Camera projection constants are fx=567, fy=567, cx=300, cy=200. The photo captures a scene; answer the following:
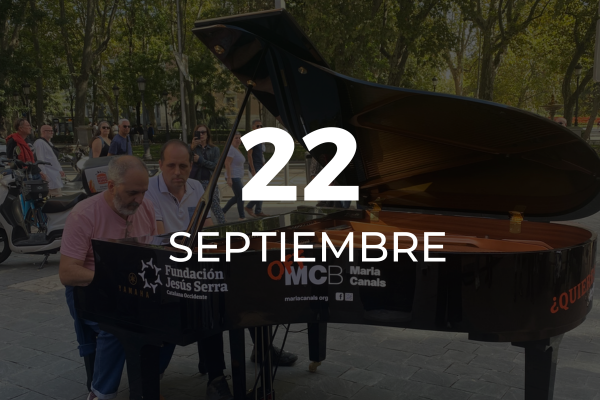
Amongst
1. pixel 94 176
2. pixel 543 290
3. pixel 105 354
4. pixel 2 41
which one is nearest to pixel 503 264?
pixel 543 290

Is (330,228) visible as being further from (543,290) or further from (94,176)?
(94,176)

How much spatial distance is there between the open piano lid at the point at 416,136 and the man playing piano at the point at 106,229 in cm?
90

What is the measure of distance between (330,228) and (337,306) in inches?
60.9

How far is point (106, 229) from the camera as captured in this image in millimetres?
3482

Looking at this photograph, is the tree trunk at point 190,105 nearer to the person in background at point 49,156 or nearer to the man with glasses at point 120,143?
the person in background at point 49,156

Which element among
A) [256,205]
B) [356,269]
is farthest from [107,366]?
[256,205]

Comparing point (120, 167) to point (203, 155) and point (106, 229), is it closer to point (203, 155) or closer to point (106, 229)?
point (106, 229)

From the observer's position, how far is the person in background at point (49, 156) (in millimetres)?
10352

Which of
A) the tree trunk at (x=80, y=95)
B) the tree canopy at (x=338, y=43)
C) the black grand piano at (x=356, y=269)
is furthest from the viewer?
the tree trunk at (x=80, y=95)

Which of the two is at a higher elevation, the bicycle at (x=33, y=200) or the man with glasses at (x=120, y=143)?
the man with glasses at (x=120, y=143)

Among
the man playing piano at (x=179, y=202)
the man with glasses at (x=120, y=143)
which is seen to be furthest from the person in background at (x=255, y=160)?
the man playing piano at (x=179, y=202)

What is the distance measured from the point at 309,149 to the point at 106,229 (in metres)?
1.52

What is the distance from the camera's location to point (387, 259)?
2947 millimetres

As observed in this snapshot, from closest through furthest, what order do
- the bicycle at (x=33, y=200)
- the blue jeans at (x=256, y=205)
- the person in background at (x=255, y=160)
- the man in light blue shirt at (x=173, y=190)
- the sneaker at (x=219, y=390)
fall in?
the sneaker at (x=219, y=390)
the man in light blue shirt at (x=173, y=190)
the bicycle at (x=33, y=200)
the person in background at (x=255, y=160)
the blue jeans at (x=256, y=205)
